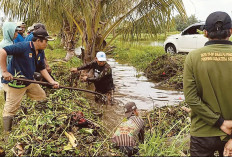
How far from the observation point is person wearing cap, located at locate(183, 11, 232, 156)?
2098 millimetres

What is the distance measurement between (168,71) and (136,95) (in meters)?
2.29

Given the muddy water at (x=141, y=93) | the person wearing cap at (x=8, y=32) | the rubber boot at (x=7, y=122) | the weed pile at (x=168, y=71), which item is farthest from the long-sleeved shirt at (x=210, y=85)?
the weed pile at (x=168, y=71)

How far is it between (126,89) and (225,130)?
724 cm

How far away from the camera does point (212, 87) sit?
213 centimetres

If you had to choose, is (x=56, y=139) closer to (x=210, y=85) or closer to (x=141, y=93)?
(x=210, y=85)

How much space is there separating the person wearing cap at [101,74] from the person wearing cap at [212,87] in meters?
3.68

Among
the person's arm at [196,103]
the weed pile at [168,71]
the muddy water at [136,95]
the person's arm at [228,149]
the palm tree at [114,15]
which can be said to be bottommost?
the muddy water at [136,95]

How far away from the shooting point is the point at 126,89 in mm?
9359

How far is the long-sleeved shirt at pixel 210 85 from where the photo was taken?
2.10 metres

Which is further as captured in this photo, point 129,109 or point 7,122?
point 7,122

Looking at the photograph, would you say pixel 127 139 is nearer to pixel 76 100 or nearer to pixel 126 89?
pixel 76 100

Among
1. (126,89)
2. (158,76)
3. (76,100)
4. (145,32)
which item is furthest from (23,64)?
(158,76)

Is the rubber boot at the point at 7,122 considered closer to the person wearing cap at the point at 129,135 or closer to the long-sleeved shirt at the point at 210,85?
the person wearing cap at the point at 129,135

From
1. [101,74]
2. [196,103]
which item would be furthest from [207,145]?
[101,74]
